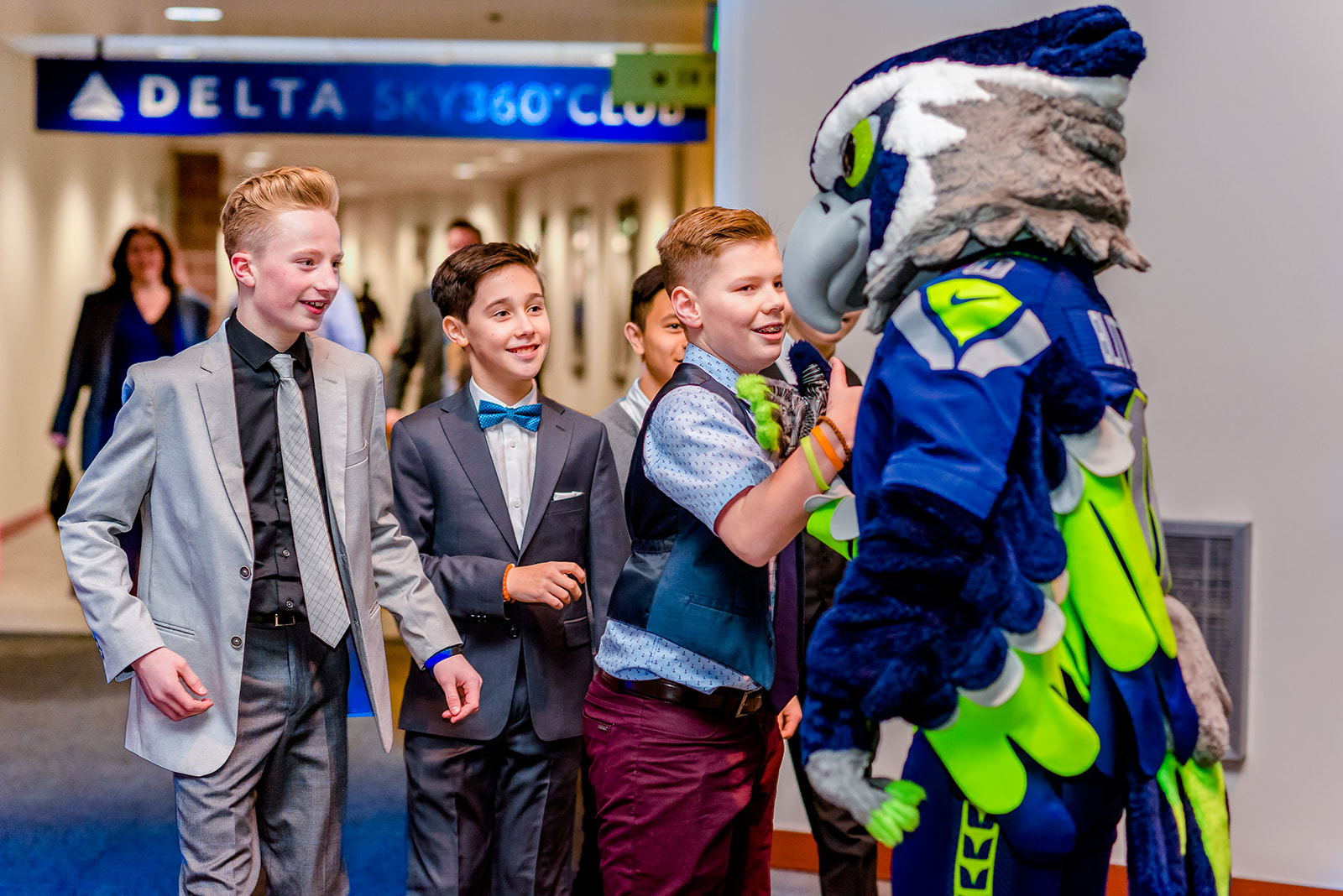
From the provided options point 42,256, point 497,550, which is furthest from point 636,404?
point 42,256

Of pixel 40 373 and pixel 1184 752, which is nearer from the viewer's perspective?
pixel 1184 752

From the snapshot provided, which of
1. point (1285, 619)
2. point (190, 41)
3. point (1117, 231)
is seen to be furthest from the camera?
point (190, 41)

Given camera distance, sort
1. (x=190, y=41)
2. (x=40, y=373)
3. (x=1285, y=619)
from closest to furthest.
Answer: (x=1285, y=619) < (x=190, y=41) < (x=40, y=373)

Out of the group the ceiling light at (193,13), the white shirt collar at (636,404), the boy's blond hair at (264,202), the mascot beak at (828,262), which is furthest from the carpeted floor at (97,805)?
the ceiling light at (193,13)

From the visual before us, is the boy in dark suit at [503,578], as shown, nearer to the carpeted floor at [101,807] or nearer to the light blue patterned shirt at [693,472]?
the light blue patterned shirt at [693,472]

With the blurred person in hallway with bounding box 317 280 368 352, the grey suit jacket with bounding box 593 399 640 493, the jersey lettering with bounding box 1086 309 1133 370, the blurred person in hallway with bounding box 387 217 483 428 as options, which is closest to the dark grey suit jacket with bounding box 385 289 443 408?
the blurred person in hallway with bounding box 387 217 483 428

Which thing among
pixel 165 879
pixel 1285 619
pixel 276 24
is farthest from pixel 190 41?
pixel 1285 619

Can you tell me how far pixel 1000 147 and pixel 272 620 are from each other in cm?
131

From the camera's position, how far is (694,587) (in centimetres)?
160

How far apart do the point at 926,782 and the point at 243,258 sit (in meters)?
1.33

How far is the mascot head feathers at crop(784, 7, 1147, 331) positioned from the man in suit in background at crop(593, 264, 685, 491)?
1288 millimetres

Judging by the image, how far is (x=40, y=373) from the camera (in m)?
6.51

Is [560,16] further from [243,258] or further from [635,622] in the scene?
[635,622]

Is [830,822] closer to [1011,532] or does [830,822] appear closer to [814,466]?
[814,466]
